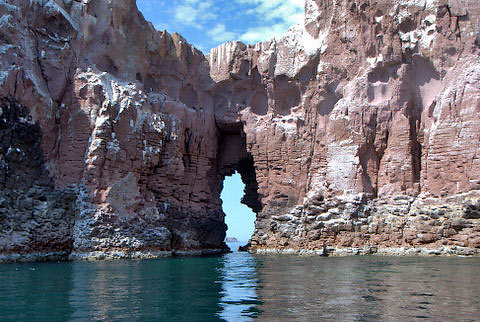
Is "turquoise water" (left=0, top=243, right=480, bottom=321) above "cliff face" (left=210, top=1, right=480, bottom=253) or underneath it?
underneath

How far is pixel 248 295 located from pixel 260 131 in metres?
21.8

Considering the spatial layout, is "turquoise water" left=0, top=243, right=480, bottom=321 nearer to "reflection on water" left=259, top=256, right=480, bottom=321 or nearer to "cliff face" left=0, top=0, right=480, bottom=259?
"reflection on water" left=259, top=256, right=480, bottom=321

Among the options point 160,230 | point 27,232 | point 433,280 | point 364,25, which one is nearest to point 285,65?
point 364,25

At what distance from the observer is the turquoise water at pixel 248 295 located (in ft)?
26.9

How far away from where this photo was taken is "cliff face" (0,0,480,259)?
74.8 ft

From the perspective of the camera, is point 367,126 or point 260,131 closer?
point 367,126

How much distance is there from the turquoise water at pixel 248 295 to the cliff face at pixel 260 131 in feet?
26.6

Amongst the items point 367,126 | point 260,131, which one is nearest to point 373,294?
point 367,126

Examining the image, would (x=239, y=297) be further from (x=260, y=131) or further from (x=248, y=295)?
(x=260, y=131)

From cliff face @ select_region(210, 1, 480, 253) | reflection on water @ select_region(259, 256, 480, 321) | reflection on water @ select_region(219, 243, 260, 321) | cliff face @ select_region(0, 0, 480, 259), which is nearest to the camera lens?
reflection on water @ select_region(259, 256, 480, 321)

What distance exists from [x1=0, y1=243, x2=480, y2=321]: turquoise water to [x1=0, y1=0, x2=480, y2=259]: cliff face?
812cm

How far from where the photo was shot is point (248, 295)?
34.9 feet

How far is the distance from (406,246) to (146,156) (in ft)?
48.8

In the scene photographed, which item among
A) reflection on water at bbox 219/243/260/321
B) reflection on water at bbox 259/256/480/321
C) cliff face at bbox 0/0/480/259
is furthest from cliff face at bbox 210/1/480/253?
reflection on water at bbox 219/243/260/321
